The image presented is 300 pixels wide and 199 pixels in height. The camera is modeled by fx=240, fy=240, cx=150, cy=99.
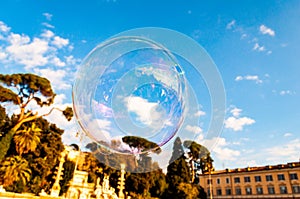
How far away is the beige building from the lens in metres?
40.7

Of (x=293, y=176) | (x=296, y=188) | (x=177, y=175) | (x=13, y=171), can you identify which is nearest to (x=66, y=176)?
(x=13, y=171)

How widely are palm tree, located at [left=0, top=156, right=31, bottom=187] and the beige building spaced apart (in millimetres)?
29003

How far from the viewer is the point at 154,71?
6531 mm

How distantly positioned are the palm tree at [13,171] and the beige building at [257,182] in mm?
29003

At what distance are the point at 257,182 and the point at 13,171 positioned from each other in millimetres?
39581

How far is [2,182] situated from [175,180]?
23.9 m

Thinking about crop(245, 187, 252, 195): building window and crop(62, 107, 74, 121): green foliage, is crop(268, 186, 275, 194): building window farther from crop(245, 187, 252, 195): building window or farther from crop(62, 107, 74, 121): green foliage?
crop(62, 107, 74, 121): green foliage

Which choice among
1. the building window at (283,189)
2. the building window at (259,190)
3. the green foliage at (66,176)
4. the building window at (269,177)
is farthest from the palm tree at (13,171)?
the building window at (283,189)

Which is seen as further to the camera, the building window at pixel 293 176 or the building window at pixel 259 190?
the building window at pixel 259 190

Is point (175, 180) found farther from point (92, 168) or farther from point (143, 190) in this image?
point (92, 168)

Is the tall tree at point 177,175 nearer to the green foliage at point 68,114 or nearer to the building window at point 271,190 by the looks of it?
the building window at point 271,190

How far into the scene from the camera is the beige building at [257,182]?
4066 centimetres

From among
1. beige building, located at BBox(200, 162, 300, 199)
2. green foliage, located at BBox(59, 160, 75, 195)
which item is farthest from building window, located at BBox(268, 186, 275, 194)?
green foliage, located at BBox(59, 160, 75, 195)

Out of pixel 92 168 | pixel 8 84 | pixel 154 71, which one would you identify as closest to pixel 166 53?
pixel 154 71
